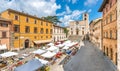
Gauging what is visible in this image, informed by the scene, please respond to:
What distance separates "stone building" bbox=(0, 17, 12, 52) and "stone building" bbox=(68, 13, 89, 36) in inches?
1860

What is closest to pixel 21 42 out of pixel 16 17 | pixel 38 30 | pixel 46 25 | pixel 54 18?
pixel 16 17

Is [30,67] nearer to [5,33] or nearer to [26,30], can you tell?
[5,33]

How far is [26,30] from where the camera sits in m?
34.1

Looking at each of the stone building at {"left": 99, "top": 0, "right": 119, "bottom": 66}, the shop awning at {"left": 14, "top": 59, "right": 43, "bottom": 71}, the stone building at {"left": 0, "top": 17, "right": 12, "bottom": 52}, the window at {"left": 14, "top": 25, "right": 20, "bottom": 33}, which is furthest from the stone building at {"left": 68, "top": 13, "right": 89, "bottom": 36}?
the shop awning at {"left": 14, "top": 59, "right": 43, "bottom": 71}

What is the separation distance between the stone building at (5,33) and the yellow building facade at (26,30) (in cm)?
99

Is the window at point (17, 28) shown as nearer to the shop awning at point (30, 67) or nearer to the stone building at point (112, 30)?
the shop awning at point (30, 67)

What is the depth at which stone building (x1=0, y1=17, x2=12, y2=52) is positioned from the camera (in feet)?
85.6

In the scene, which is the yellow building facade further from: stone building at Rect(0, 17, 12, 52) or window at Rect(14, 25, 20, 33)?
stone building at Rect(0, 17, 12, 52)

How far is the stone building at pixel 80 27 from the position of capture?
7056 cm

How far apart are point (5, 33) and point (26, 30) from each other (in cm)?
740

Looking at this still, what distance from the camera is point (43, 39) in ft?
140

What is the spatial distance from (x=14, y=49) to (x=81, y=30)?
47.3 metres

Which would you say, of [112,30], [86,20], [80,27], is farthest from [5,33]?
[86,20]

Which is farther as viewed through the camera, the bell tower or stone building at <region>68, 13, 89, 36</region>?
stone building at <region>68, 13, 89, 36</region>
